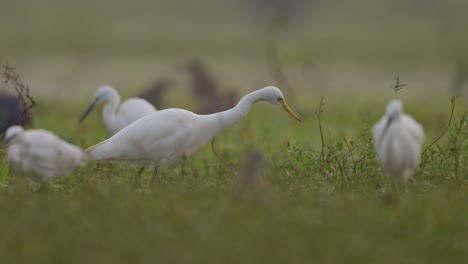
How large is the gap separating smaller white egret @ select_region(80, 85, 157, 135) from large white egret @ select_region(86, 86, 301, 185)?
196 centimetres

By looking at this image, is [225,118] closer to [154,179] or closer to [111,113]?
[154,179]

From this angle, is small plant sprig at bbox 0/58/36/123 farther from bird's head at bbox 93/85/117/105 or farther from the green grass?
bird's head at bbox 93/85/117/105

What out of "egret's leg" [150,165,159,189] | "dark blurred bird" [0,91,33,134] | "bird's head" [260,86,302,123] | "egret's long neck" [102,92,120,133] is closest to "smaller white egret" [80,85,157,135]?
→ "egret's long neck" [102,92,120,133]

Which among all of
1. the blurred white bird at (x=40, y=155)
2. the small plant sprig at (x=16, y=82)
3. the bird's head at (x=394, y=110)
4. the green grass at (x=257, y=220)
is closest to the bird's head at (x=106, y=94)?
the small plant sprig at (x=16, y=82)

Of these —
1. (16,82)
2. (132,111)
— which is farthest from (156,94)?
(16,82)

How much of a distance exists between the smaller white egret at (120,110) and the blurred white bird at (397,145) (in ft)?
12.1

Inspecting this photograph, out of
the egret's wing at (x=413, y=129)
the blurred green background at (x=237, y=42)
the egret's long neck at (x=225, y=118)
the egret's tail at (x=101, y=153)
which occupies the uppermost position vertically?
the egret's wing at (x=413, y=129)

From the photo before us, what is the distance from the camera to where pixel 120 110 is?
391 inches

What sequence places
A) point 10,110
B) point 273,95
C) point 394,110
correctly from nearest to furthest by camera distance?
point 394,110
point 273,95
point 10,110

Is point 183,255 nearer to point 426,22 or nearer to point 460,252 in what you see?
point 460,252

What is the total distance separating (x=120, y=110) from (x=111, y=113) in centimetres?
55

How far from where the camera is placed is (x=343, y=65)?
26.4m

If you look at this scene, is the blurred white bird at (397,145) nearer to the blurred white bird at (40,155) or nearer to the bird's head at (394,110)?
the bird's head at (394,110)

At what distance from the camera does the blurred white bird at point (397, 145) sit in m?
6.25
